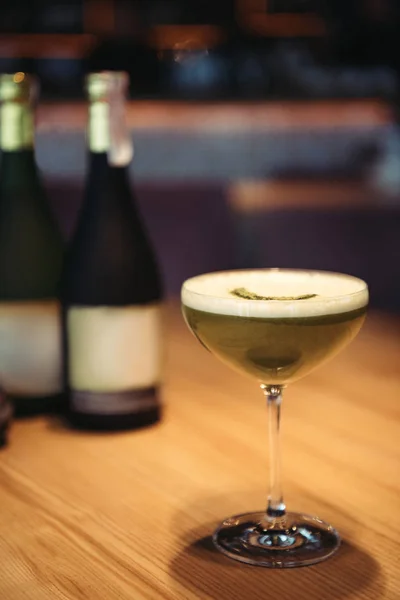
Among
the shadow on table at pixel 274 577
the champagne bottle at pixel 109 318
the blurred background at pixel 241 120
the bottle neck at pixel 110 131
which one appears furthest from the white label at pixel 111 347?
the blurred background at pixel 241 120

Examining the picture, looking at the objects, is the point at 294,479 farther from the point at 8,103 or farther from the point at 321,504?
the point at 8,103

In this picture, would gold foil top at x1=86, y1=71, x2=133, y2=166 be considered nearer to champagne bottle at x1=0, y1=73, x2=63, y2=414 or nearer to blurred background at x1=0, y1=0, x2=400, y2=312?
champagne bottle at x1=0, y1=73, x2=63, y2=414

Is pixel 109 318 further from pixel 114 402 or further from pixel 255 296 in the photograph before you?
pixel 255 296

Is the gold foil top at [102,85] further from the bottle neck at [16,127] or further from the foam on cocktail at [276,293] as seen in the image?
the foam on cocktail at [276,293]

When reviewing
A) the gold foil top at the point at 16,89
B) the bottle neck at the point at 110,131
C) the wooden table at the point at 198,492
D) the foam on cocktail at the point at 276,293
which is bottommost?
the wooden table at the point at 198,492

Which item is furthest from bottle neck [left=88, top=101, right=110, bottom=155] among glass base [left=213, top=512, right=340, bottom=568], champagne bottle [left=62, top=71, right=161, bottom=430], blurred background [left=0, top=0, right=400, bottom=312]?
blurred background [left=0, top=0, right=400, bottom=312]

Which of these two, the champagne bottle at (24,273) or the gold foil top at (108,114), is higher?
the gold foil top at (108,114)
